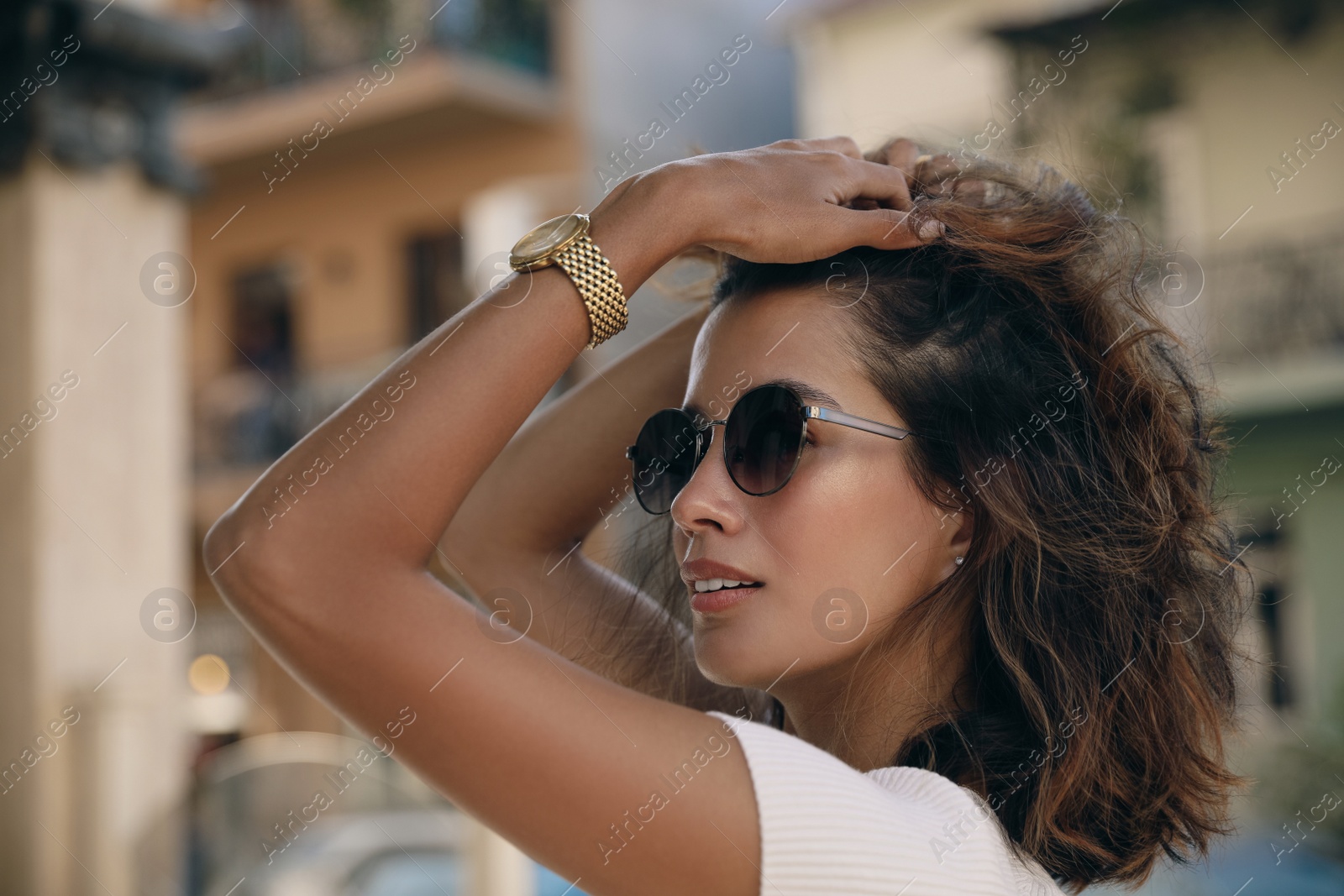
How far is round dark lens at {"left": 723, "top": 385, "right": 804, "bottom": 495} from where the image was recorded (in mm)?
1444

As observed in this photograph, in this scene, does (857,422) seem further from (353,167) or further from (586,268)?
(353,167)

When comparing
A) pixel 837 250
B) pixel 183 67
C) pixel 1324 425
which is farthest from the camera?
pixel 1324 425

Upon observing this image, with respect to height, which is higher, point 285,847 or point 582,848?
point 582,848

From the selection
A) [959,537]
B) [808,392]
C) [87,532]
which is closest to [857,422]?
[808,392]

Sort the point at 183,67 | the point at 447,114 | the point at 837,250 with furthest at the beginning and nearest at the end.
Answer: the point at 447,114
the point at 183,67
the point at 837,250

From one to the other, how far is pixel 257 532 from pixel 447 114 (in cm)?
1251

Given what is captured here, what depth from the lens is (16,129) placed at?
5348mm

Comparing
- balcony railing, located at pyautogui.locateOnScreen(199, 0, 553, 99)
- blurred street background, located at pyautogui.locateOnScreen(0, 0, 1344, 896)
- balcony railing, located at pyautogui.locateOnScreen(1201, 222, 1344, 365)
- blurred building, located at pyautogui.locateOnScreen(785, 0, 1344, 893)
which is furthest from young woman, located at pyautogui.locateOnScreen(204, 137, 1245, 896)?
balcony railing, located at pyautogui.locateOnScreen(199, 0, 553, 99)

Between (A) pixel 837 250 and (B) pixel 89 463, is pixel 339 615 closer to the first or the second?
(A) pixel 837 250

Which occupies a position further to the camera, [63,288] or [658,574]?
[63,288]

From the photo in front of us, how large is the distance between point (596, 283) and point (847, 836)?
0.55 m

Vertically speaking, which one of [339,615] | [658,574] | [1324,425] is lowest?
[1324,425]

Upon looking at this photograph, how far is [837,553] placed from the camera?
146 centimetres

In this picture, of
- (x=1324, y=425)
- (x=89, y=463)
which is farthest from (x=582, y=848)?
(x=1324, y=425)
